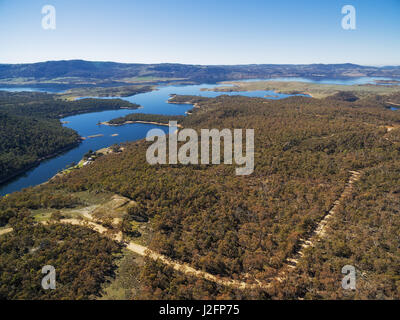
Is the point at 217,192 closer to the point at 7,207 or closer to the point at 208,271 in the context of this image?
the point at 208,271

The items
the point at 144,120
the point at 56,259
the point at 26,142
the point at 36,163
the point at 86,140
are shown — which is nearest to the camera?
the point at 56,259

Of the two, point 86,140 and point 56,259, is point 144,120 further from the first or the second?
point 56,259

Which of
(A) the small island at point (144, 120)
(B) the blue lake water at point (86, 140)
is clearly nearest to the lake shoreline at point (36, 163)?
(B) the blue lake water at point (86, 140)

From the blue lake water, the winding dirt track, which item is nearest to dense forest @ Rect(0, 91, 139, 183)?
the blue lake water

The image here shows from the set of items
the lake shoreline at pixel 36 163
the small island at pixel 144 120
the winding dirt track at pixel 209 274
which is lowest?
the winding dirt track at pixel 209 274

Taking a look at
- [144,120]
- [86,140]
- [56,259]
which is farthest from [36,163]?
[144,120]

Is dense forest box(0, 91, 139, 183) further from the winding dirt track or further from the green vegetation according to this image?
the winding dirt track

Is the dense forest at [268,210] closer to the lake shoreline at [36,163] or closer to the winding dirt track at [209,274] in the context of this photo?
the winding dirt track at [209,274]

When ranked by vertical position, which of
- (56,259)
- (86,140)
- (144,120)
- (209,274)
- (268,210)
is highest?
(144,120)

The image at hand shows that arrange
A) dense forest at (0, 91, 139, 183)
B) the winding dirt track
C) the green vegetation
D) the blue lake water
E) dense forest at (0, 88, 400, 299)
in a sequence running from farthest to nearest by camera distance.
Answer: dense forest at (0, 91, 139, 183) → the blue lake water → the winding dirt track → dense forest at (0, 88, 400, 299) → the green vegetation
